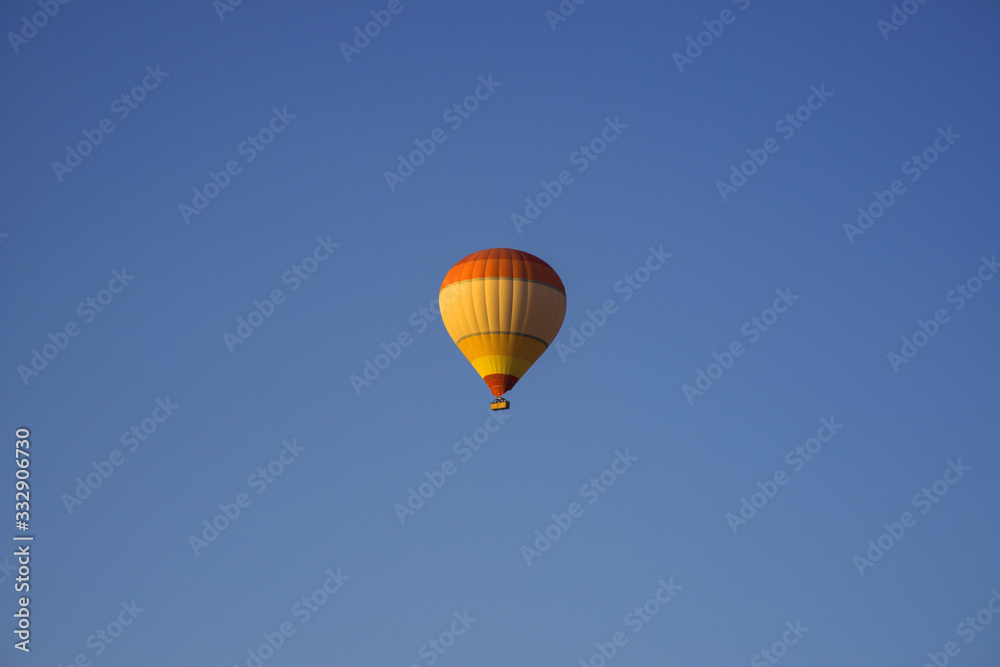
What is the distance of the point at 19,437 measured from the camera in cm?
4869

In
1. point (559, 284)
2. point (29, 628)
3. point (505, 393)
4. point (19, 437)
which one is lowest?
point (29, 628)

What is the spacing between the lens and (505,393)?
2392 inches

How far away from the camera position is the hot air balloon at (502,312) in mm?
59875

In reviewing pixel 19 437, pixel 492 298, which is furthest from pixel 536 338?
pixel 19 437

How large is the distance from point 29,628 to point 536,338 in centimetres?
2114

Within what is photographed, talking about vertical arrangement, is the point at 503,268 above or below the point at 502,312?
above

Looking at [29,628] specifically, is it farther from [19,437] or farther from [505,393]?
[505,393]

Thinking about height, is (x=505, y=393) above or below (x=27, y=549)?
above

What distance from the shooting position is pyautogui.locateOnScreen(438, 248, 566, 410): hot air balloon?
59.9 metres

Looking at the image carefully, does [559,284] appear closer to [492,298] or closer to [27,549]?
[492,298]

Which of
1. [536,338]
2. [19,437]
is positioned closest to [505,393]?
[536,338]

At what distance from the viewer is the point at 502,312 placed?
196 feet

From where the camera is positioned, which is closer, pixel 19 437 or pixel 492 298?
pixel 19 437

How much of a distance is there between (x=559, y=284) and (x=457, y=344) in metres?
4.39
